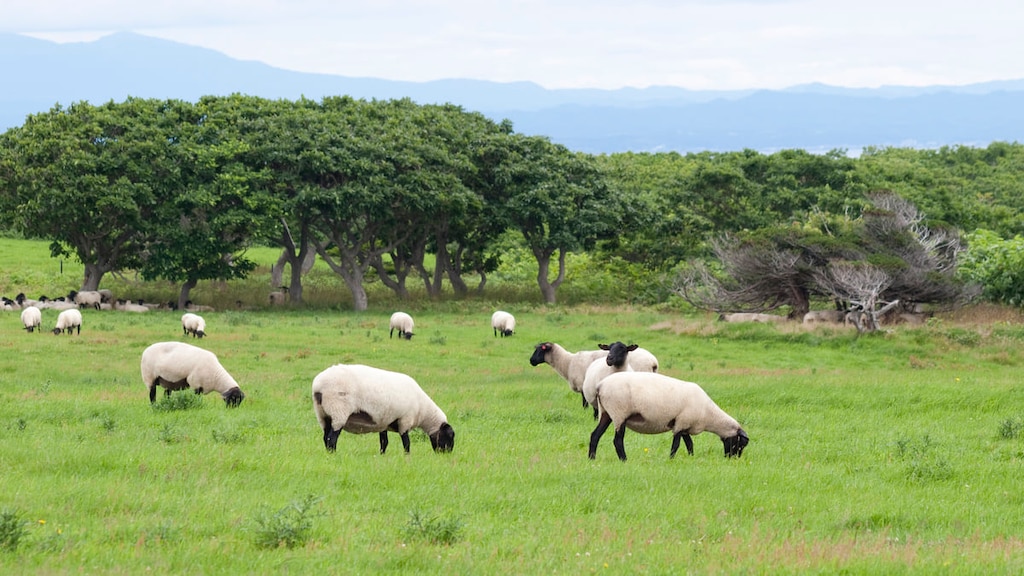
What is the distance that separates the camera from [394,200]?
5194 centimetres

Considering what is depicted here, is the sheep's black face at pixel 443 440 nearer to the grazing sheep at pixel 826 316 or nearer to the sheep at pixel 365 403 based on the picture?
the sheep at pixel 365 403

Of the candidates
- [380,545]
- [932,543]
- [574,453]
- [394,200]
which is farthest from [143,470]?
[394,200]

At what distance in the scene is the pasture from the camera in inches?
354

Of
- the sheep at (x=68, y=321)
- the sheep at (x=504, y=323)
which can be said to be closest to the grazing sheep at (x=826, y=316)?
the sheep at (x=504, y=323)

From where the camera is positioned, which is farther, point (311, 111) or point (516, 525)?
point (311, 111)

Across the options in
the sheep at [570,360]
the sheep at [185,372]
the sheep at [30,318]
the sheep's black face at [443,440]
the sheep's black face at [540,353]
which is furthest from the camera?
the sheep at [30,318]

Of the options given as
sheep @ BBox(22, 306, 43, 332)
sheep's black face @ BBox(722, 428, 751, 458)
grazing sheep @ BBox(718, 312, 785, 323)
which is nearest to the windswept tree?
sheep @ BBox(22, 306, 43, 332)

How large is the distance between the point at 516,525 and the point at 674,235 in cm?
5335

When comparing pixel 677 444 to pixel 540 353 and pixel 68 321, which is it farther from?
pixel 68 321

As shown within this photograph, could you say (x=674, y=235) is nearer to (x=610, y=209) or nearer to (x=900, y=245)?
(x=610, y=209)

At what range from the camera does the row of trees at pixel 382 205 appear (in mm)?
43969

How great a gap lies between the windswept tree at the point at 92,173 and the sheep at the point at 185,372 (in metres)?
28.4

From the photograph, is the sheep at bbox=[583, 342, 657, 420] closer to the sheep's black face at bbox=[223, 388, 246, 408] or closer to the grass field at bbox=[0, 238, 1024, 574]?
the grass field at bbox=[0, 238, 1024, 574]

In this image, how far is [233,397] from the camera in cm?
2042
